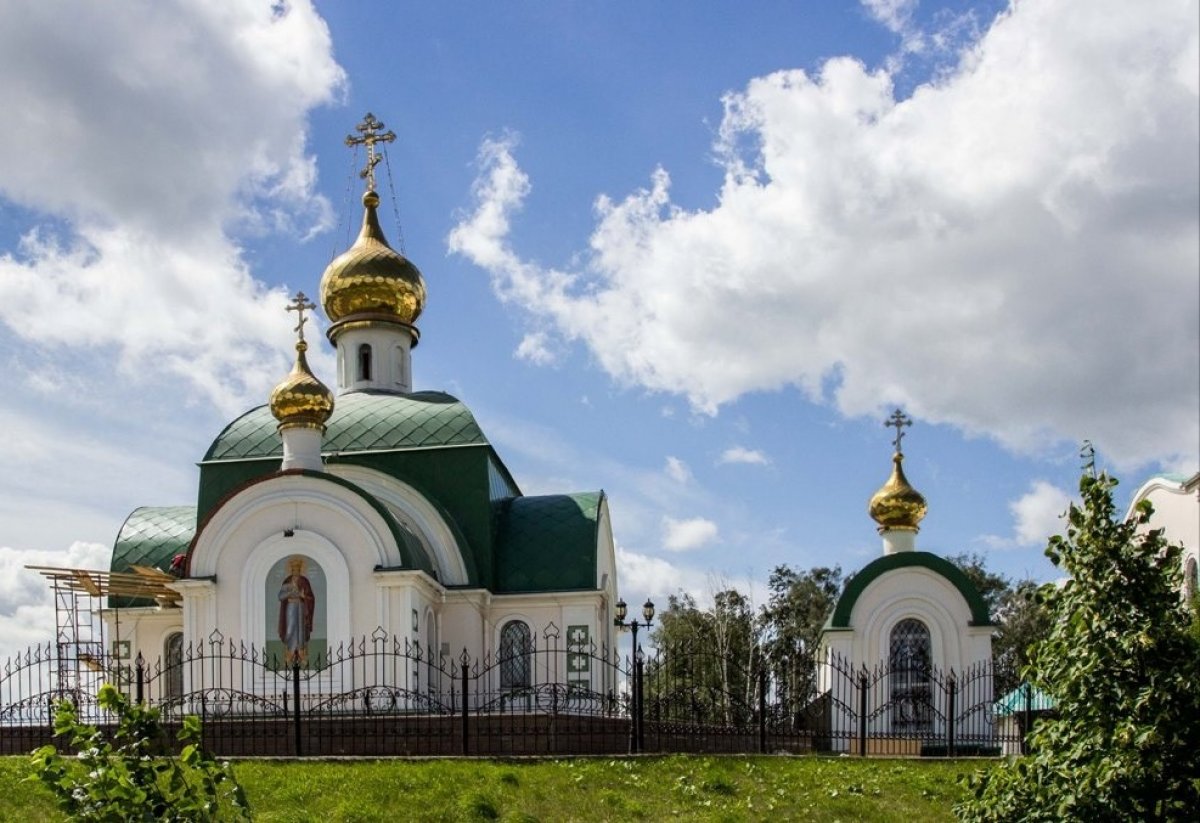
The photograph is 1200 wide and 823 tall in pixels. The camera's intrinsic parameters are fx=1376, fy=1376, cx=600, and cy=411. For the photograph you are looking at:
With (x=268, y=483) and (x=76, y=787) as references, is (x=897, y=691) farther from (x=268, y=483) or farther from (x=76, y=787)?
(x=76, y=787)

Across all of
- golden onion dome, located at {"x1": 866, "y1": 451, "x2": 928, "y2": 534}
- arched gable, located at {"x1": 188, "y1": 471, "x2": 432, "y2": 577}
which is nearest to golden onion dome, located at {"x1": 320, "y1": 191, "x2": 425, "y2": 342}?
arched gable, located at {"x1": 188, "y1": 471, "x2": 432, "y2": 577}

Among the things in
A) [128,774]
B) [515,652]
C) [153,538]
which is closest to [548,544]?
[515,652]

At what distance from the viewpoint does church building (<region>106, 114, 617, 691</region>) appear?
1916 cm

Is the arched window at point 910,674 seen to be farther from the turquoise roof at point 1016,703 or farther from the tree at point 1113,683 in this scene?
the tree at point 1113,683

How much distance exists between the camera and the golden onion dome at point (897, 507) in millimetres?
22891

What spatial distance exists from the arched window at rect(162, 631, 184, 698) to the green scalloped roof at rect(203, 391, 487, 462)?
2.94 meters

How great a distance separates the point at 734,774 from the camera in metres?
12.9

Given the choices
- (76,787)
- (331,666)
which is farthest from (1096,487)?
(331,666)

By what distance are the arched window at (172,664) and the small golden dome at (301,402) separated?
3639 millimetres

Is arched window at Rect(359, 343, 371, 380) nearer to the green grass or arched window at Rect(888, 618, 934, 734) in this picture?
arched window at Rect(888, 618, 934, 734)

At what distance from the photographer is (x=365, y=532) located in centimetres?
1911

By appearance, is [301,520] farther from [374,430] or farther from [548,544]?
[548,544]

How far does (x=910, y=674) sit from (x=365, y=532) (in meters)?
8.61

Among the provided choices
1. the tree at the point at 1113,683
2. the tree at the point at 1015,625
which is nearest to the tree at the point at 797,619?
the tree at the point at 1015,625
